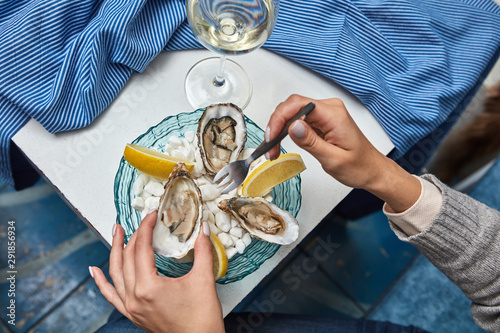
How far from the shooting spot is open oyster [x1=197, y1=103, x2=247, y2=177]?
71cm

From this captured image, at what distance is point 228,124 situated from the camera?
74 cm

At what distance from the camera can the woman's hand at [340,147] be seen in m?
0.65

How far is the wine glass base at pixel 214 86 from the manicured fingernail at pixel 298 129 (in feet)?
0.84

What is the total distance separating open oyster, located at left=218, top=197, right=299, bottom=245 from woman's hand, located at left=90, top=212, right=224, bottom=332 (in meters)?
0.09

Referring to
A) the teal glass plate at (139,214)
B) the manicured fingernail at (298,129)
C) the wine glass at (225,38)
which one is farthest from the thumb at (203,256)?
the wine glass at (225,38)

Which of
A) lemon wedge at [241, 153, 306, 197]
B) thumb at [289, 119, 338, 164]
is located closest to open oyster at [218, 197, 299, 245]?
lemon wedge at [241, 153, 306, 197]

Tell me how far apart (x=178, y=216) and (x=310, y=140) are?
252mm

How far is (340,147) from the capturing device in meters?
0.67

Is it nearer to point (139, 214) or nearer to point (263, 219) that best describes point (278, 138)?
point (263, 219)

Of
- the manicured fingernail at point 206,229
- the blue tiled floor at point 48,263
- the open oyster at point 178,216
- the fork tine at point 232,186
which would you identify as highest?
the fork tine at point 232,186

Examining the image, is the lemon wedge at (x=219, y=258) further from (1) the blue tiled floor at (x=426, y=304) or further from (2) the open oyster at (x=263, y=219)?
(1) the blue tiled floor at (x=426, y=304)

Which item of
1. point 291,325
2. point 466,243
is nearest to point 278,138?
point 466,243

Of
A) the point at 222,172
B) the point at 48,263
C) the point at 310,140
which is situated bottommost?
the point at 48,263

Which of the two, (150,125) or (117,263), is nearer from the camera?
(117,263)
